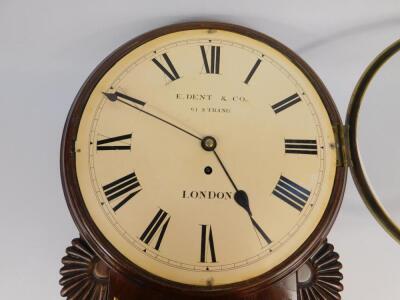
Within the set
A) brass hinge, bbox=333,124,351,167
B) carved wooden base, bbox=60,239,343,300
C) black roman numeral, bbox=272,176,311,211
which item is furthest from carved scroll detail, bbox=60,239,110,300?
brass hinge, bbox=333,124,351,167

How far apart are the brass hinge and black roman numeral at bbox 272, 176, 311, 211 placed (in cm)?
7

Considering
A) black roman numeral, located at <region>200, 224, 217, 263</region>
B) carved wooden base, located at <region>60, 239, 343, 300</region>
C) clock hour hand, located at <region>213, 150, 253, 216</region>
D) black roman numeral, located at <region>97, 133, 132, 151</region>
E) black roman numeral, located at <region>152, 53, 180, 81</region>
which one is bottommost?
carved wooden base, located at <region>60, 239, 343, 300</region>

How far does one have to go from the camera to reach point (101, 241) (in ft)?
1.81

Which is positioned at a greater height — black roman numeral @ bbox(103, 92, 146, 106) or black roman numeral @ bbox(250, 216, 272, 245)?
black roman numeral @ bbox(103, 92, 146, 106)

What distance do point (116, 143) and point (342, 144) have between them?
13.8 inches

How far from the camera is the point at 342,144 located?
2.04 feet

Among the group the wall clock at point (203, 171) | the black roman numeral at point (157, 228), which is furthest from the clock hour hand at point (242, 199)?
the black roman numeral at point (157, 228)

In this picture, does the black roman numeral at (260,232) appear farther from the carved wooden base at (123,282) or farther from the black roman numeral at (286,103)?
the black roman numeral at (286,103)

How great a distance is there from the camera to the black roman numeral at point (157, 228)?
56cm

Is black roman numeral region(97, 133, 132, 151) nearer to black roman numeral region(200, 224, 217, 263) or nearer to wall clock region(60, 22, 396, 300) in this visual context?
wall clock region(60, 22, 396, 300)

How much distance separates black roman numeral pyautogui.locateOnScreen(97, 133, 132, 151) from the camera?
0.60 meters

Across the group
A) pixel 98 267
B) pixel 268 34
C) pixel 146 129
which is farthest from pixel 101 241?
pixel 268 34

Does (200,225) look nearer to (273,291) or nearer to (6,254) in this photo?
(273,291)

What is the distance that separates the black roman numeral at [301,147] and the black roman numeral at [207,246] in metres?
0.18
